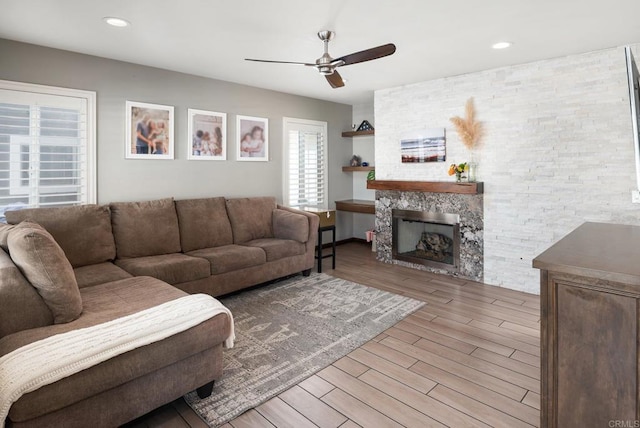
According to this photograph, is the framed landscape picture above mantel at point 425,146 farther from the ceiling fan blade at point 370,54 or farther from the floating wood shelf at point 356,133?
the ceiling fan blade at point 370,54

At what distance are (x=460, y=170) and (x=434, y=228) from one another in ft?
3.23

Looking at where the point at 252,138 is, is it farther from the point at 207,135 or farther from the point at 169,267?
the point at 169,267

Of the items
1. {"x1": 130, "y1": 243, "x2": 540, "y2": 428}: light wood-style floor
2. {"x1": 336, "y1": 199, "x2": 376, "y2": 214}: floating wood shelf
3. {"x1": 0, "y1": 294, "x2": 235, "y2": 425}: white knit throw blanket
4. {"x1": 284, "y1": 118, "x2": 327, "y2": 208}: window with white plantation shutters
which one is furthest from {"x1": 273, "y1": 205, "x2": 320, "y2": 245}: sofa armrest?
{"x1": 0, "y1": 294, "x2": 235, "y2": 425}: white knit throw blanket

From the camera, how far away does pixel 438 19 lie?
285cm

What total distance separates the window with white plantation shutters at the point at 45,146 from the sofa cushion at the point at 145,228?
0.38 meters

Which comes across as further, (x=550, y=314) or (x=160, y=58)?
(x=160, y=58)

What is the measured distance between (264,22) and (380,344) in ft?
8.96

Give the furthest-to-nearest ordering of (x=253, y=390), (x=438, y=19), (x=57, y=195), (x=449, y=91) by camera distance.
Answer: (x=449, y=91) → (x=57, y=195) → (x=438, y=19) → (x=253, y=390)

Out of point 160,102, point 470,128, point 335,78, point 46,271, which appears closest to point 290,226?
point 335,78

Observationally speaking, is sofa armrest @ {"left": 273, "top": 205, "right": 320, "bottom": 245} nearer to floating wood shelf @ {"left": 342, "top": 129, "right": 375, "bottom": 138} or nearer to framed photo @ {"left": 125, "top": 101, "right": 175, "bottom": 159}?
framed photo @ {"left": 125, "top": 101, "right": 175, "bottom": 159}

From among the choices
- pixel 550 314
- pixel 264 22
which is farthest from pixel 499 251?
pixel 264 22

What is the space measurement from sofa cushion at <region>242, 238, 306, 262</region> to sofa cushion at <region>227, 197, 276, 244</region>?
0.45 feet

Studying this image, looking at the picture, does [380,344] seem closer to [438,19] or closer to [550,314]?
[550,314]

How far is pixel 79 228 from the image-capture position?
336cm
